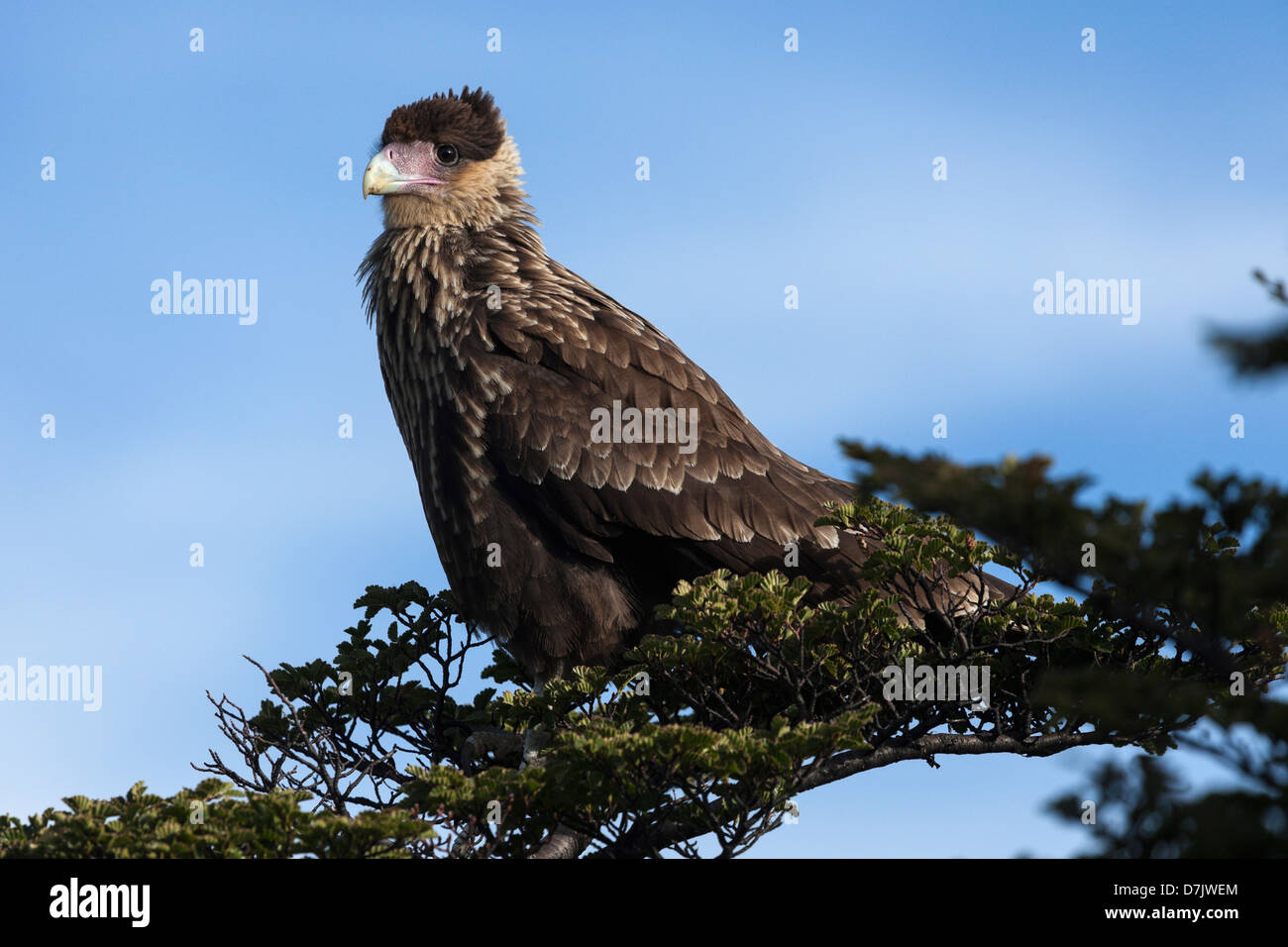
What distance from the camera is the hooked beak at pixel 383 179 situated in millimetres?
9836

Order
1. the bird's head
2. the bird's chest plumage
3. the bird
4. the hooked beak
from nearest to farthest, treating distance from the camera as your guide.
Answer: the bird
the bird's chest plumage
the hooked beak
the bird's head

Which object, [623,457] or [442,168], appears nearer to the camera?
[623,457]

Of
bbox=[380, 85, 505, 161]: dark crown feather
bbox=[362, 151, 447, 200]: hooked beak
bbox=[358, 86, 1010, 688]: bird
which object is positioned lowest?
bbox=[358, 86, 1010, 688]: bird

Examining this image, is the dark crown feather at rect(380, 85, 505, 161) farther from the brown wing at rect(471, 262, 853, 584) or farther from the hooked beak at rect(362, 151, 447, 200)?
the brown wing at rect(471, 262, 853, 584)

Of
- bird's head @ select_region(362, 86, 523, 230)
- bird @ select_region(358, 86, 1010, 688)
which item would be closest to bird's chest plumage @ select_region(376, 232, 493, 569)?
bird @ select_region(358, 86, 1010, 688)

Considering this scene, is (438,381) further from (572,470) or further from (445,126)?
(445,126)

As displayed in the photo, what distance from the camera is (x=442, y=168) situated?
10.2 meters

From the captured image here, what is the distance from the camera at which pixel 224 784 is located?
21.4ft

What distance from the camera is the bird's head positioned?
10055 millimetres

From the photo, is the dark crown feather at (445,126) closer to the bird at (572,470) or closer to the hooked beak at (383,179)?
the hooked beak at (383,179)

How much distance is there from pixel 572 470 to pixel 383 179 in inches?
132

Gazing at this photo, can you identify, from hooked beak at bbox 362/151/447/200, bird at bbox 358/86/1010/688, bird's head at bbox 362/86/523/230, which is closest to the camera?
bird at bbox 358/86/1010/688

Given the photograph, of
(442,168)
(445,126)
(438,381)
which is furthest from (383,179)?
(438,381)
